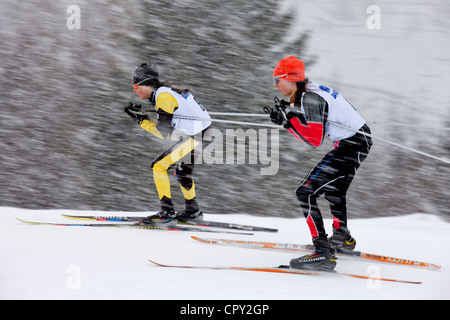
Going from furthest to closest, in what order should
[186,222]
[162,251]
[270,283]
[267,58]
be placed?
[267,58] < [186,222] < [162,251] < [270,283]

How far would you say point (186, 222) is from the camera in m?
5.49

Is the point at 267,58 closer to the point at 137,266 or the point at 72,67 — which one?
the point at 72,67

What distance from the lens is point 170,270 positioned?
3570mm

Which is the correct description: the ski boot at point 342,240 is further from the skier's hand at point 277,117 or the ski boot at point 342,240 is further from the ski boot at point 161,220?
the ski boot at point 161,220

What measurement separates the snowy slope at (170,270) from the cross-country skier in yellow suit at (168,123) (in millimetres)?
568

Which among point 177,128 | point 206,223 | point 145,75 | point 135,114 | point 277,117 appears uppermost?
point 145,75

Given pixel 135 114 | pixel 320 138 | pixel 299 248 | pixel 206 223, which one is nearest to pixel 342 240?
pixel 299 248

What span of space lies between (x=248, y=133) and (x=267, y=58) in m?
1.32

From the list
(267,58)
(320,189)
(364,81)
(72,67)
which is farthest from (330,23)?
(320,189)

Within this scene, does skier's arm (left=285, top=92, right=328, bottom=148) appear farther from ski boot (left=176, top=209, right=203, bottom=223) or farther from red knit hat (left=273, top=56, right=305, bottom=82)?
ski boot (left=176, top=209, right=203, bottom=223)

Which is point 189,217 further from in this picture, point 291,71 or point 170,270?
point 291,71

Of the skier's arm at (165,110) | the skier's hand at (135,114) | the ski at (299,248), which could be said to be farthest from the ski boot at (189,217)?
the skier's hand at (135,114)

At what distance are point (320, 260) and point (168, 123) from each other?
2.19 m

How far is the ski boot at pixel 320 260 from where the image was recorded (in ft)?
12.1
